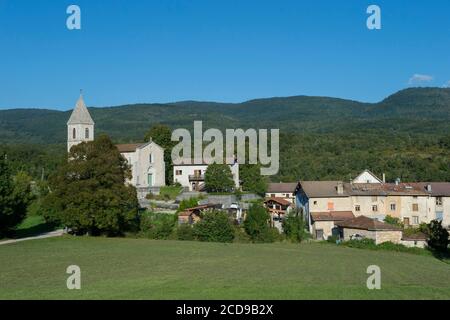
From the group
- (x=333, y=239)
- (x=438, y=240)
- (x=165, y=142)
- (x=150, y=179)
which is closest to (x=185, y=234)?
(x=333, y=239)

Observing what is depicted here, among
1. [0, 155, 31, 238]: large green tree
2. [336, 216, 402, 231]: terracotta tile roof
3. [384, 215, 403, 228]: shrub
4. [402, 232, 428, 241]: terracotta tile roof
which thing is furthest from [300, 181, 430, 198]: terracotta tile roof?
[0, 155, 31, 238]: large green tree

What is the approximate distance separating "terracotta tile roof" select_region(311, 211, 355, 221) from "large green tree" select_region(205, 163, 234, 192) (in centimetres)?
1157

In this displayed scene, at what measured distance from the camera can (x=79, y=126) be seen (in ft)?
210

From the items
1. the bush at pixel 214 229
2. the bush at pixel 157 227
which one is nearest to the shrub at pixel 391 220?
the bush at pixel 214 229

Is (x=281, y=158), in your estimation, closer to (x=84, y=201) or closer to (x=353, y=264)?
(x=84, y=201)

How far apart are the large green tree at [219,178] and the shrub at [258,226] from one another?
50.1ft

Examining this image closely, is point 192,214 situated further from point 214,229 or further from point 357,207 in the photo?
point 357,207

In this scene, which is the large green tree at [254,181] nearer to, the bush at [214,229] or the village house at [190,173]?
the village house at [190,173]

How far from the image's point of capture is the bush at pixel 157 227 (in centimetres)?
4200

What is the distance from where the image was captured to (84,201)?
38.5m

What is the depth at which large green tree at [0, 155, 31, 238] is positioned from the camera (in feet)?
122

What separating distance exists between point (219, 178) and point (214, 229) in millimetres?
17147
